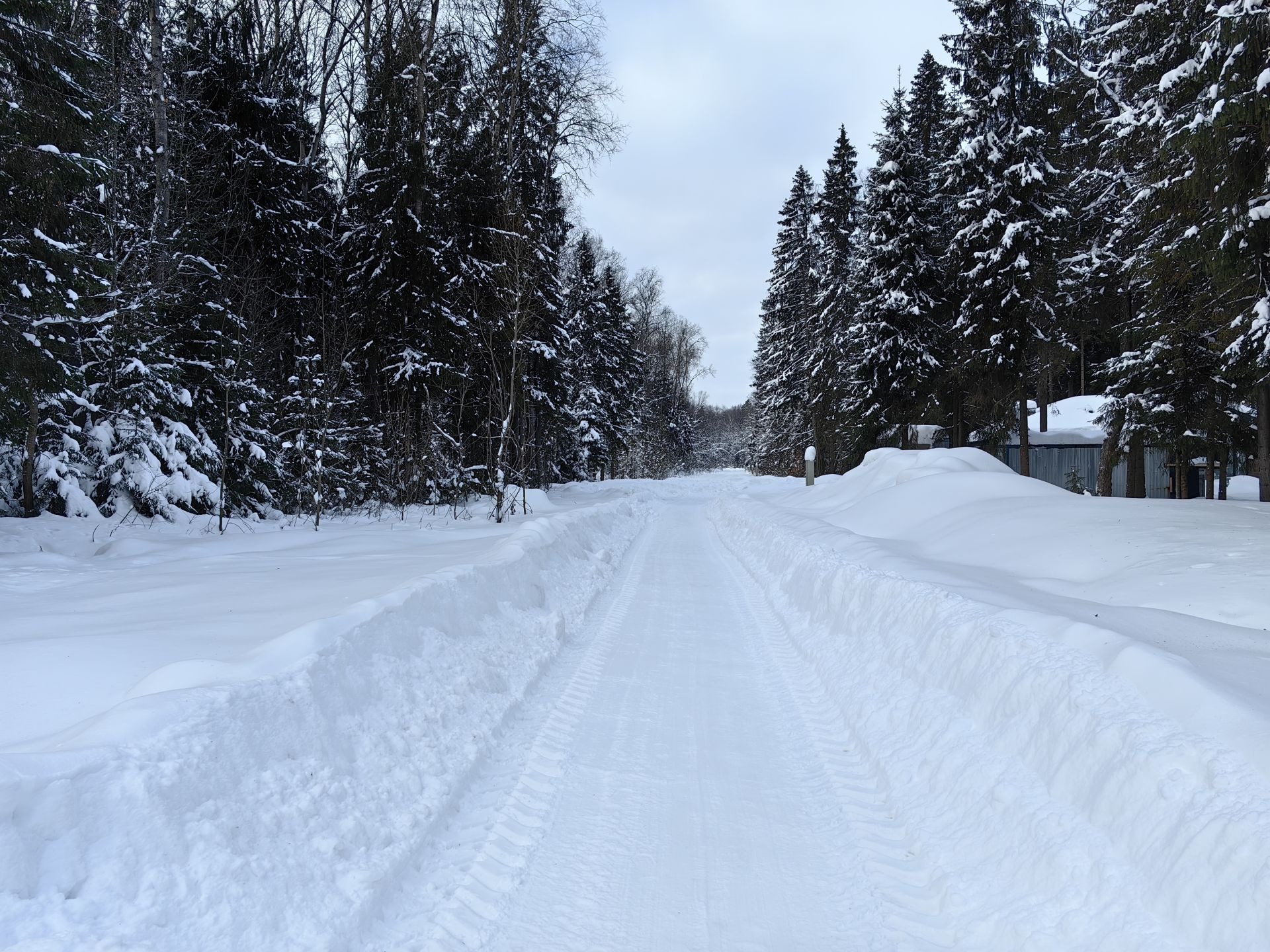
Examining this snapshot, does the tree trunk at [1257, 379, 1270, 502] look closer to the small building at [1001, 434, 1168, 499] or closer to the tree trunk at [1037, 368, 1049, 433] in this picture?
the tree trunk at [1037, 368, 1049, 433]

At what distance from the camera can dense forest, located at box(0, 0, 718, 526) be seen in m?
9.30

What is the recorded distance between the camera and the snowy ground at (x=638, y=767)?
2.47 meters

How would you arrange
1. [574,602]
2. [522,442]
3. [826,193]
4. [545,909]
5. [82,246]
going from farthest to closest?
1. [826,193]
2. [522,442]
3. [82,246]
4. [574,602]
5. [545,909]

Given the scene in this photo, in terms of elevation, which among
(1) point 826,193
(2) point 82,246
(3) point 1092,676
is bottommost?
(3) point 1092,676

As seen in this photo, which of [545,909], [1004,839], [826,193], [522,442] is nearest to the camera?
[545,909]

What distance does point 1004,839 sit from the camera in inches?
125

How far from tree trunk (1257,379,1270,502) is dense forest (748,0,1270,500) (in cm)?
3

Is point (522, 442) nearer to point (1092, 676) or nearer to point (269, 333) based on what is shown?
point (269, 333)

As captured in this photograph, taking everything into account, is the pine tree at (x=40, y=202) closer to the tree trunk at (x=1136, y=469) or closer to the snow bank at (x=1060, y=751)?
the snow bank at (x=1060, y=751)

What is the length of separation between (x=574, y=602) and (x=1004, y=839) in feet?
18.8

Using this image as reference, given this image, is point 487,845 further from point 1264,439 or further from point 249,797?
point 1264,439

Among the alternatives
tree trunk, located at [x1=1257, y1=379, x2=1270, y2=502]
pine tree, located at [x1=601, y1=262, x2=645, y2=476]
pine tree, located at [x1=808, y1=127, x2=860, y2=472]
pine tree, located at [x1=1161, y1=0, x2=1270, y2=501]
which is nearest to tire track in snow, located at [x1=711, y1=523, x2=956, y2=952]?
pine tree, located at [x1=1161, y1=0, x2=1270, y2=501]

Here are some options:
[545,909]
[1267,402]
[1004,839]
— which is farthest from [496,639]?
[1267,402]

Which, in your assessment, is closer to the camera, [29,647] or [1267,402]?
[29,647]
